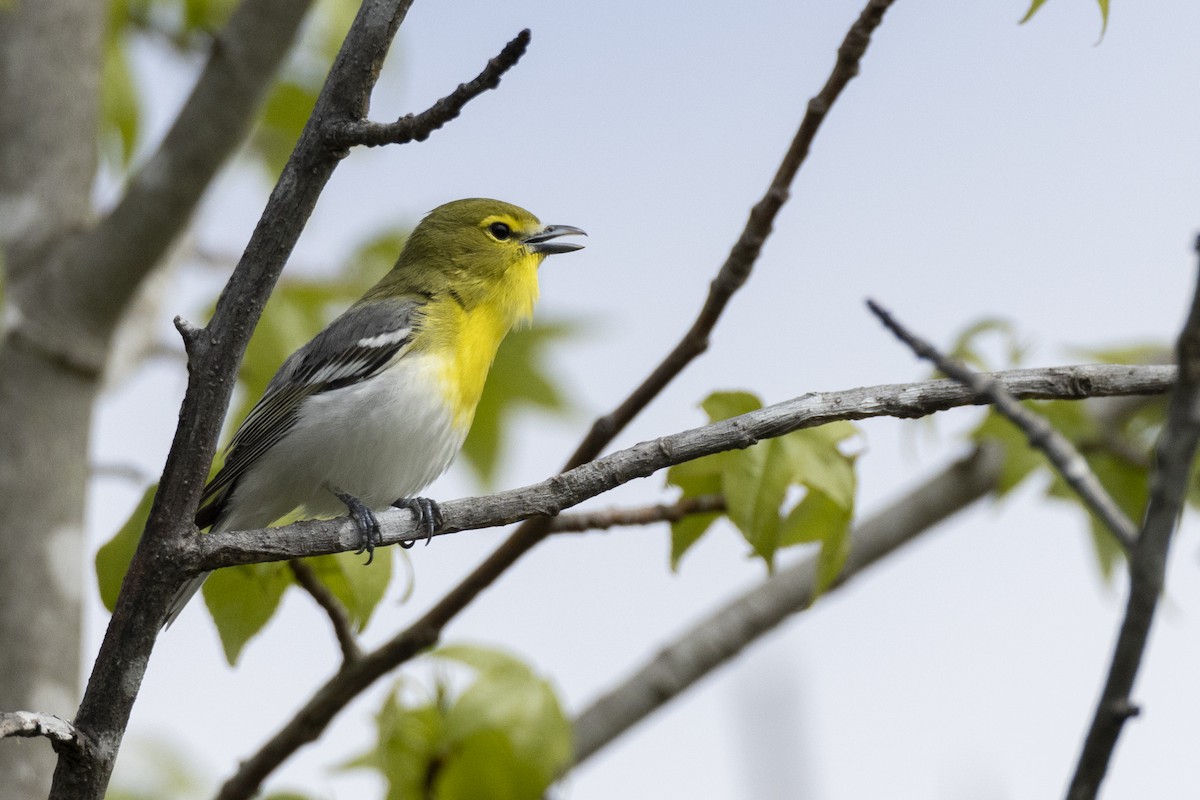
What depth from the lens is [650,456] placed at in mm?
2184

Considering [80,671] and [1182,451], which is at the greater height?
[80,671]

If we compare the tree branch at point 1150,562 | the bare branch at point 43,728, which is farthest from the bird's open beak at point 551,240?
the tree branch at point 1150,562

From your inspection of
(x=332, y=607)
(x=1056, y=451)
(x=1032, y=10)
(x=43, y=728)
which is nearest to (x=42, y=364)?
(x=332, y=607)

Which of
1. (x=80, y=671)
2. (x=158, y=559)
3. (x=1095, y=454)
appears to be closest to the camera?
(x=158, y=559)

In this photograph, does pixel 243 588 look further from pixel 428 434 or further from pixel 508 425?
pixel 508 425

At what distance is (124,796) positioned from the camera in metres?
4.51

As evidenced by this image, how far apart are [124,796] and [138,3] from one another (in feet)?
9.88

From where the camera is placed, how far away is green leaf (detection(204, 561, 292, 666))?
2822mm

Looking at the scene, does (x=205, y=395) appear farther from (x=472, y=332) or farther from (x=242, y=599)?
(x=472, y=332)

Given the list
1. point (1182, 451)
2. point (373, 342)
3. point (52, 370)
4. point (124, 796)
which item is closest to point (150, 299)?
point (52, 370)

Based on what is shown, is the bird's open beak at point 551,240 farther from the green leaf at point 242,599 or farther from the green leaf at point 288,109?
the green leaf at point 242,599

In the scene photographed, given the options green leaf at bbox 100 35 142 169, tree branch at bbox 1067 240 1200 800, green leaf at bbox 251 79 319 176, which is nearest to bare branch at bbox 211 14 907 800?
tree branch at bbox 1067 240 1200 800

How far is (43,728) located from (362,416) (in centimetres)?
183

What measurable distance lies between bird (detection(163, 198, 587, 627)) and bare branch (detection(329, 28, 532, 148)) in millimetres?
1506
